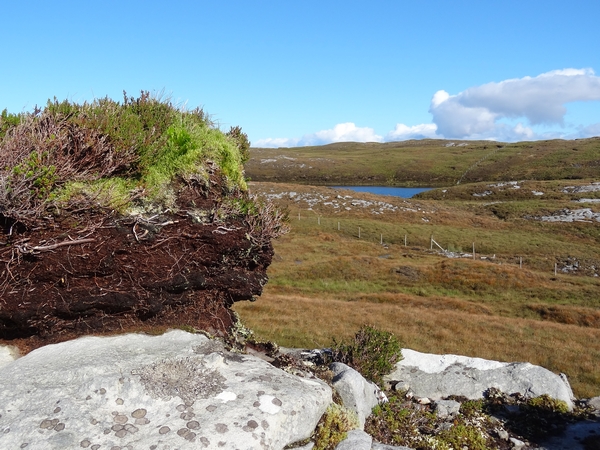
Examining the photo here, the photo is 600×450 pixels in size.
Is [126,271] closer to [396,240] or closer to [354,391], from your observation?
[354,391]

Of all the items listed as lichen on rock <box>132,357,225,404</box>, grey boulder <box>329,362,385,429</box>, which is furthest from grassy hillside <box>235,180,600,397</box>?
lichen on rock <box>132,357,225,404</box>

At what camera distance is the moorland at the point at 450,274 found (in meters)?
25.1

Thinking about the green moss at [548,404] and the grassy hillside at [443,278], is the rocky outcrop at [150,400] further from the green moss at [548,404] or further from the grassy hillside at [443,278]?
the grassy hillside at [443,278]

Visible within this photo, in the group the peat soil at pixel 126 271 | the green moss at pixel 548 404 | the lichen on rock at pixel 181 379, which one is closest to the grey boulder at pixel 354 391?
the peat soil at pixel 126 271

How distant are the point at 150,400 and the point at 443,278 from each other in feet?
145

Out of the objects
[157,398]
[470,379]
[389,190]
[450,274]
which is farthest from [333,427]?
[389,190]

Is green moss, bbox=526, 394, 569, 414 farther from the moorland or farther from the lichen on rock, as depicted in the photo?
the lichen on rock

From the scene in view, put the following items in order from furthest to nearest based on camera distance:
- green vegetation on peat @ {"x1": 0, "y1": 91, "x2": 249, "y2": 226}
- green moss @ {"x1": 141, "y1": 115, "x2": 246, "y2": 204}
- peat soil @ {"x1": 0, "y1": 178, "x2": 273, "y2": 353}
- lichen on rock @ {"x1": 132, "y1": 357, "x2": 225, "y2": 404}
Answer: green moss @ {"x1": 141, "y1": 115, "x2": 246, "y2": 204} < peat soil @ {"x1": 0, "y1": 178, "x2": 273, "y2": 353} < green vegetation on peat @ {"x1": 0, "y1": 91, "x2": 249, "y2": 226} < lichen on rock @ {"x1": 132, "y1": 357, "x2": 225, "y2": 404}

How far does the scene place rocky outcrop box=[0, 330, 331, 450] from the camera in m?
6.15

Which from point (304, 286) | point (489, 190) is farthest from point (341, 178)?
point (304, 286)

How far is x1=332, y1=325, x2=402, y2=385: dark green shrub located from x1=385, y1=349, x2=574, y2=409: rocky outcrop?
0.74 m

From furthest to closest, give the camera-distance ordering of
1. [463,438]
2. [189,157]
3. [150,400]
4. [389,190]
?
[389,190], [463,438], [189,157], [150,400]

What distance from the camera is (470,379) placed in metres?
14.0

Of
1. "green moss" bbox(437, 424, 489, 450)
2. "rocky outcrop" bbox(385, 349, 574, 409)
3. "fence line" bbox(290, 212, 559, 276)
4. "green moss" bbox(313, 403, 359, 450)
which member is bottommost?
"fence line" bbox(290, 212, 559, 276)
